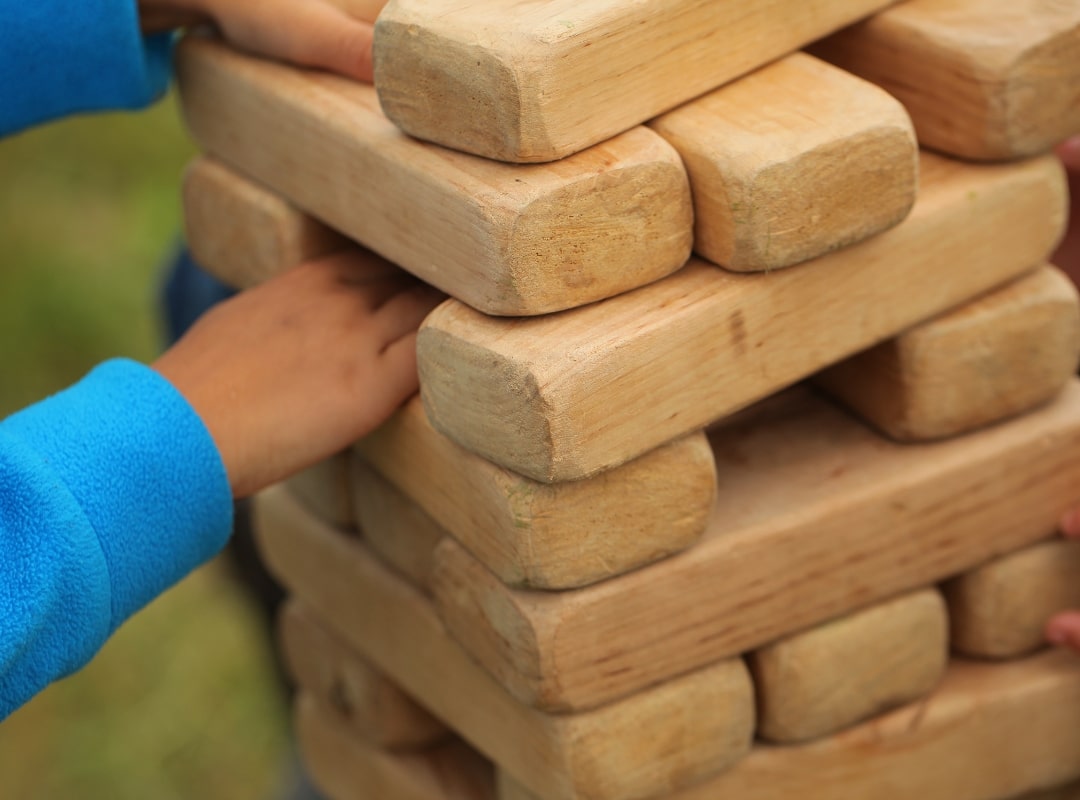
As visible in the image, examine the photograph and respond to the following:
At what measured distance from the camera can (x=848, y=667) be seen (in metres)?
0.98

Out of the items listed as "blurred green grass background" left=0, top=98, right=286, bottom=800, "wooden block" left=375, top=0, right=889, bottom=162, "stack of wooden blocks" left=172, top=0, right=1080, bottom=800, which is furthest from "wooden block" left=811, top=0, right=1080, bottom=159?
"blurred green grass background" left=0, top=98, right=286, bottom=800

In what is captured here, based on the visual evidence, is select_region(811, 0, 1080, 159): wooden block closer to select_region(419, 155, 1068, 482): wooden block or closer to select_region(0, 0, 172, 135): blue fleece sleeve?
select_region(419, 155, 1068, 482): wooden block

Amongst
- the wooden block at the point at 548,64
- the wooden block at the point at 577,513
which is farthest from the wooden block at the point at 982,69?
the wooden block at the point at 577,513

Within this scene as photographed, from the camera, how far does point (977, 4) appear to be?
94cm

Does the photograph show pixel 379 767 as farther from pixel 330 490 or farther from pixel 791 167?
pixel 791 167

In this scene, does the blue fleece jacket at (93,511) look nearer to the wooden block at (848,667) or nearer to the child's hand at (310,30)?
the child's hand at (310,30)

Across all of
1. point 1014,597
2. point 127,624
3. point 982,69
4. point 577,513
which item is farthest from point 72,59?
point 127,624

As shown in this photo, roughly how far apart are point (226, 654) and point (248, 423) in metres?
1.66

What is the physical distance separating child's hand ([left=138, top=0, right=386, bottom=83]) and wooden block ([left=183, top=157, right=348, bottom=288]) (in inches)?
4.0

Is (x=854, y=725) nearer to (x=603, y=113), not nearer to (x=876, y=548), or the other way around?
A: (x=876, y=548)

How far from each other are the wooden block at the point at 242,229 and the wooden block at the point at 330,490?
0.15 metres

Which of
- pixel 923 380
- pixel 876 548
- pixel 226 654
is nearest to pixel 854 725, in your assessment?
pixel 876 548

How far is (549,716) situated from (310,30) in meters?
0.48

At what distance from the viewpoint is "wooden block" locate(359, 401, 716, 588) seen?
2.75 feet
